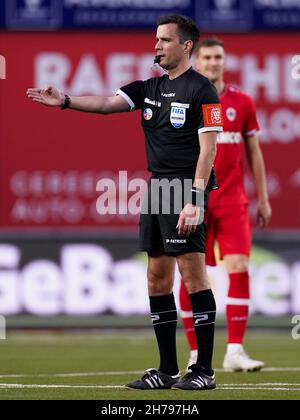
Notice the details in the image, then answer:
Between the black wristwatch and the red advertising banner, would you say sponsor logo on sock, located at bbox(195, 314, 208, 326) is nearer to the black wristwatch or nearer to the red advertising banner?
the black wristwatch

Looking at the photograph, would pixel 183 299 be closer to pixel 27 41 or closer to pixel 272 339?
pixel 272 339

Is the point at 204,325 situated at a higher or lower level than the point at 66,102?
lower

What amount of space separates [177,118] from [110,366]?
9.68 feet

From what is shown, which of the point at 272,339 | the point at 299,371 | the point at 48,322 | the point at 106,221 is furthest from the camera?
the point at 106,221

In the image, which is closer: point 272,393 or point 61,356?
point 272,393

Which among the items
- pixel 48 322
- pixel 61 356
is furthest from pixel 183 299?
pixel 48 322

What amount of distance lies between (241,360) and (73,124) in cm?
719

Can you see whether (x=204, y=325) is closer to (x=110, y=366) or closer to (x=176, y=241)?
(x=176, y=241)

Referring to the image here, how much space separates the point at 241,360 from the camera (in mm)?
9227

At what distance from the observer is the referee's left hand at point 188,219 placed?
7352 mm

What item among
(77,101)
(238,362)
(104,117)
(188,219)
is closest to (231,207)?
(238,362)

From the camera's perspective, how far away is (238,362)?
30.3 feet

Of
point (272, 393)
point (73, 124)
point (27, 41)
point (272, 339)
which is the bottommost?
point (272, 339)

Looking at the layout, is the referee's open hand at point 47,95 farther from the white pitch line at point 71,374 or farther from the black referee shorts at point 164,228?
the white pitch line at point 71,374
